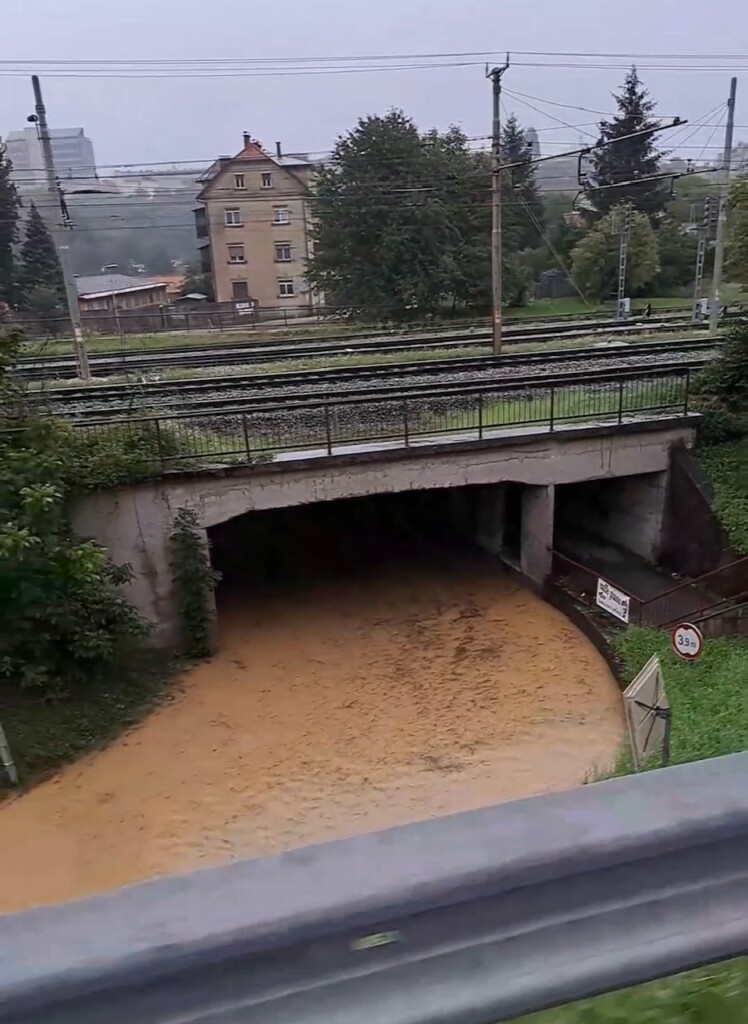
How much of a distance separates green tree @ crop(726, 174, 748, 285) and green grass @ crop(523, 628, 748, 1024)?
348 inches

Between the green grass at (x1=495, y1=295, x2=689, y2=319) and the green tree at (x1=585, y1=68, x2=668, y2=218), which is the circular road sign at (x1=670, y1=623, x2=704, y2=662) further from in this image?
the green tree at (x1=585, y1=68, x2=668, y2=218)

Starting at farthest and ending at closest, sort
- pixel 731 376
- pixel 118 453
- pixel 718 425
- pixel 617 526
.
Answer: pixel 617 526
pixel 731 376
pixel 718 425
pixel 118 453

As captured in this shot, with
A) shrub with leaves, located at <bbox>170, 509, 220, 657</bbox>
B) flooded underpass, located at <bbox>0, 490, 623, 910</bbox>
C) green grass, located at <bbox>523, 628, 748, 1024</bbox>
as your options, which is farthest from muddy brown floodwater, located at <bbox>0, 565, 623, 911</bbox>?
green grass, located at <bbox>523, 628, 748, 1024</bbox>

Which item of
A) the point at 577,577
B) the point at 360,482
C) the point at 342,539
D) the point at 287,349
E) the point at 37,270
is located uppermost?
the point at 37,270

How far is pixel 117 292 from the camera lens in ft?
142

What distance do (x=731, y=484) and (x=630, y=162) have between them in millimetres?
42078

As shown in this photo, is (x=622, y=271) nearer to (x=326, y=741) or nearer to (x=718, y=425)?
(x=718, y=425)

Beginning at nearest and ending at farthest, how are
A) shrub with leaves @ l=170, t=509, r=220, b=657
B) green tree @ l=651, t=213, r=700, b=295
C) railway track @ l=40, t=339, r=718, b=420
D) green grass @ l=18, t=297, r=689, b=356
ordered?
shrub with leaves @ l=170, t=509, r=220, b=657
railway track @ l=40, t=339, r=718, b=420
green grass @ l=18, t=297, r=689, b=356
green tree @ l=651, t=213, r=700, b=295

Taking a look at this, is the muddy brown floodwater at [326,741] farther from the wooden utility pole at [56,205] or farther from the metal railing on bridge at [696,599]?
the wooden utility pole at [56,205]

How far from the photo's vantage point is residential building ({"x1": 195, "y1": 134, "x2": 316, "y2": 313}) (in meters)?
42.6

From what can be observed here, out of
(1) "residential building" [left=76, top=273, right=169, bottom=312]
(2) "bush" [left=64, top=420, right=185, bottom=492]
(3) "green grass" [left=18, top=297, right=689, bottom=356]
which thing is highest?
(1) "residential building" [left=76, top=273, right=169, bottom=312]

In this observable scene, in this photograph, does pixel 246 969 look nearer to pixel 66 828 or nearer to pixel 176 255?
pixel 66 828

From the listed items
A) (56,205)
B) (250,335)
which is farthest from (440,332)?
(56,205)

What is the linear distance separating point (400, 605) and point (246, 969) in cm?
1425
